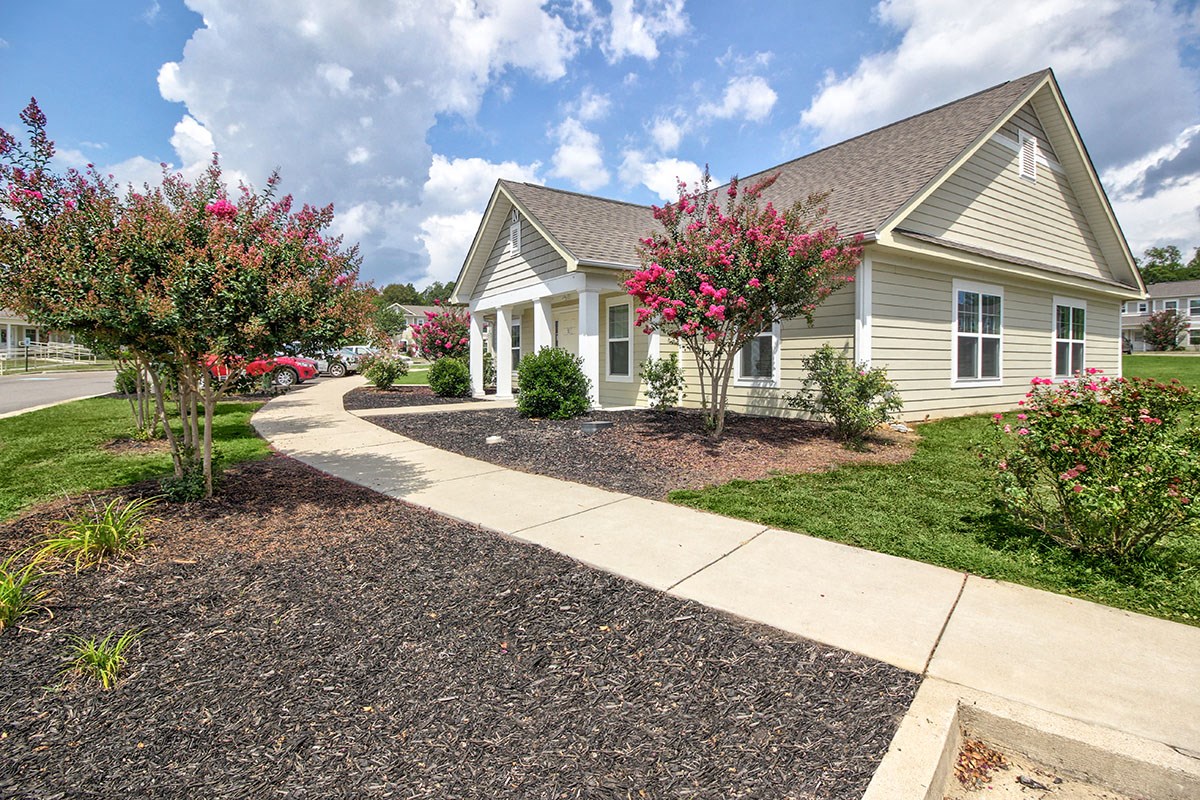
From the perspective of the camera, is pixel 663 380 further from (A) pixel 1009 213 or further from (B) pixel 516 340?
(B) pixel 516 340

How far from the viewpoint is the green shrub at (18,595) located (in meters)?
2.77

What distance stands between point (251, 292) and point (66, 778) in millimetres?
2954

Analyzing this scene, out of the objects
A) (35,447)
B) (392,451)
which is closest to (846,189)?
(392,451)

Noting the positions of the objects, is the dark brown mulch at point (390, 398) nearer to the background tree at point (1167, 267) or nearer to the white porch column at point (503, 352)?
the white porch column at point (503, 352)

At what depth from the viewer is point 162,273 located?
3891 millimetres

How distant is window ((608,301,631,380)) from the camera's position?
12352 mm

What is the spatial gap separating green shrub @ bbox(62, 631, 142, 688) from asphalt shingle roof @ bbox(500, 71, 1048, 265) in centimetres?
890

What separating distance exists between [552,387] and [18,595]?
7479 millimetres

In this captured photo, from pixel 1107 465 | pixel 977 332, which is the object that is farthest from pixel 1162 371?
pixel 1107 465

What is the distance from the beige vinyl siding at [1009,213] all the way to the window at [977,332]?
909mm

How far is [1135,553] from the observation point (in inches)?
141

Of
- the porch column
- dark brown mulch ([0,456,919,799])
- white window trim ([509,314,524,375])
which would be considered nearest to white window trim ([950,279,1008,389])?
the porch column

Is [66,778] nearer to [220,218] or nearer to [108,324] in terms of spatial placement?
[108,324]

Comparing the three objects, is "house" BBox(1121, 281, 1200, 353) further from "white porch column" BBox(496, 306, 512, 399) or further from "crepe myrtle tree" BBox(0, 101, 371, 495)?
"crepe myrtle tree" BBox(0, 101, 371, 495)
